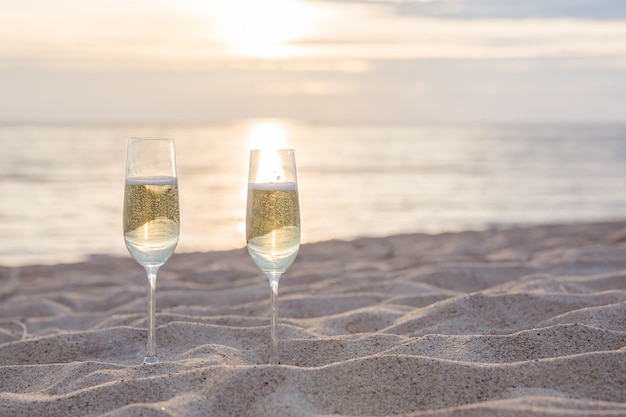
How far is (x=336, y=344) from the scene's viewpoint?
9.90 ft

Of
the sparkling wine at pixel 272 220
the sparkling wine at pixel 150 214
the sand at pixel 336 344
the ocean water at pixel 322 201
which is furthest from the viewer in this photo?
the ocean water at pixel 322 201

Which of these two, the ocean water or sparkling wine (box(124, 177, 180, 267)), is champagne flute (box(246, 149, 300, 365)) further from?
the ocean water

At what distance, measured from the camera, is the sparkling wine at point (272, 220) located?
8.22 ft

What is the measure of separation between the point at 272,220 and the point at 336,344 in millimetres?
760

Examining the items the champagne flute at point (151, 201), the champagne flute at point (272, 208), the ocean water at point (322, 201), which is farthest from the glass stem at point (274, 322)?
the ocean water at point (322, 201)

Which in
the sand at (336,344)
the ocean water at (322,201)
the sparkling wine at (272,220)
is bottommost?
the ocean water at (322,201)

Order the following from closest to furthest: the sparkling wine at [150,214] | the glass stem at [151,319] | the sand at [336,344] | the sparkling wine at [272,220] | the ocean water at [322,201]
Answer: the sand at [336,344] → the sparkling wine at [272,220] → the sparkling wine at [150,214] → the glass stem at [151,319] → the ocean water at [322,201]

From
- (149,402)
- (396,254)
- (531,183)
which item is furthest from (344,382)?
(531,183)

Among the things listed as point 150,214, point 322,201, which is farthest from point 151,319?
point 322,201

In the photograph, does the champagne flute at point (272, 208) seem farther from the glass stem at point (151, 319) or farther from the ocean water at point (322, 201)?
the ocean water at point (322, 201)

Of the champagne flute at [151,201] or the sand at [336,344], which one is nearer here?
the sand at [336,344]

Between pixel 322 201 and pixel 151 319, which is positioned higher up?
pixel 151 319

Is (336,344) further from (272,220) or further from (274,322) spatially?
(272,220)

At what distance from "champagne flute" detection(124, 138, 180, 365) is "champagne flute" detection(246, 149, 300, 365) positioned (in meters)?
0.30
